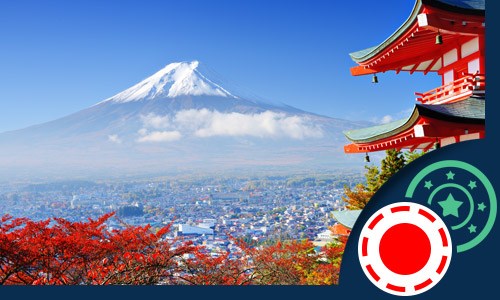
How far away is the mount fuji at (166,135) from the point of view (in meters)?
20.6

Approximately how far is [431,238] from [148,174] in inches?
710

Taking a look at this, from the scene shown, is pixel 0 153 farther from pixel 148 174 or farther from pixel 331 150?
pixel 331 150

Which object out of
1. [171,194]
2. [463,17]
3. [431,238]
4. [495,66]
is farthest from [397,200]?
[171,194]

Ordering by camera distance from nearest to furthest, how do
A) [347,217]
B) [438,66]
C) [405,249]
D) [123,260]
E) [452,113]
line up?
[405,249] → [452,113] → [347,217] → [123,260] → [438,66]

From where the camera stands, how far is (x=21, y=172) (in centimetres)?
2072

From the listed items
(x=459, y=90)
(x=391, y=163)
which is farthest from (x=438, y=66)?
(x=391, y=163)

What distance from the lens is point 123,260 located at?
6.18m

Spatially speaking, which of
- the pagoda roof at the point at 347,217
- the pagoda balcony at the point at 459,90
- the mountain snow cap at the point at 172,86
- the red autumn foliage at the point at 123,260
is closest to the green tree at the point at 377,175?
the red autumn foliage at the point at 123,260

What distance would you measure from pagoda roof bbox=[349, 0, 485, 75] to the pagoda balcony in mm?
406

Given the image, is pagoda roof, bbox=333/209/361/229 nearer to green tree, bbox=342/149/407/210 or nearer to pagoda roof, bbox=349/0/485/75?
pagoda roof, bbox=349/0/485/75

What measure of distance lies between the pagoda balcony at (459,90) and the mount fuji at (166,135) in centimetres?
1382

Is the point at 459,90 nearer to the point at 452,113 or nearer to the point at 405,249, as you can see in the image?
the point at 452,113

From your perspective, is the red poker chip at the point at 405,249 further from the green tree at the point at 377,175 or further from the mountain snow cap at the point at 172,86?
the mountain snow cap at the point at 172,86

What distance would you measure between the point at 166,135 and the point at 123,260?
57.4 feet
